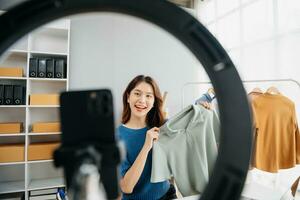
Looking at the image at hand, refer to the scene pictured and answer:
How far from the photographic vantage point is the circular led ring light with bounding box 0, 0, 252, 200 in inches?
6.6

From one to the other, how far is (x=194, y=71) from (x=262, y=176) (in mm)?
1460

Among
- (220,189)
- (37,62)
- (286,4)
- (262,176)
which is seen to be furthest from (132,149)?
(286,4)

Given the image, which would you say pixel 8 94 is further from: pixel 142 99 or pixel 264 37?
pixel 264 37

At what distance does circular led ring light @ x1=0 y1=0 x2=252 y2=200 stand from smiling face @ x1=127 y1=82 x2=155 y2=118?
0.81 m

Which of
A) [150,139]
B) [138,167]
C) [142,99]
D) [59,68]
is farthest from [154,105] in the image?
[59,68]

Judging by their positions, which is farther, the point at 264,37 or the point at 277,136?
the point at 264,37

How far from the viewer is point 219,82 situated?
17 cm

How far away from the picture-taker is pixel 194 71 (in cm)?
271

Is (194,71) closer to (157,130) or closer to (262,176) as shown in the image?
(262,176)

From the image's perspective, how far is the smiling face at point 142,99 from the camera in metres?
0.99

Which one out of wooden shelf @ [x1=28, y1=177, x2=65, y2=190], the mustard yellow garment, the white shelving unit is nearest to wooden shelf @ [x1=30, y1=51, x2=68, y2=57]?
the white shelving unit

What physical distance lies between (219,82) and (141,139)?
2.93ft

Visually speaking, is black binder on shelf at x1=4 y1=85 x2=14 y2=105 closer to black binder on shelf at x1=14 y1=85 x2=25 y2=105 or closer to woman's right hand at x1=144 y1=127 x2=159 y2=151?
black binder on shelf at x1=14 y1=85 x2=25 y2=105

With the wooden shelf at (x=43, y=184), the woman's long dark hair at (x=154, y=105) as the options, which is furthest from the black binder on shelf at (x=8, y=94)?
the woman's long dark hair at (x=154, y=105)
